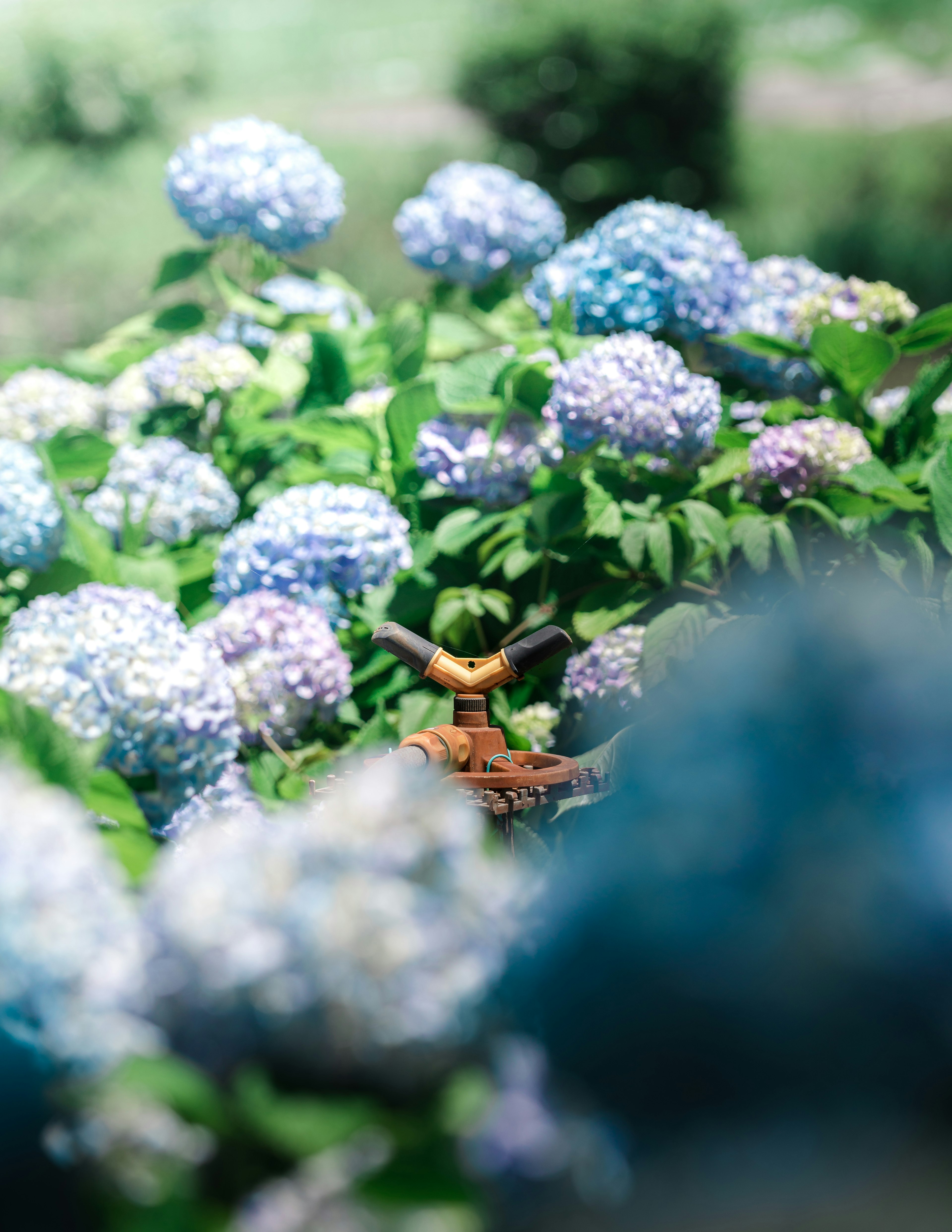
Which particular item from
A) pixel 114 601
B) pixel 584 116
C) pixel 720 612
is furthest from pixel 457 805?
pixel 584 116

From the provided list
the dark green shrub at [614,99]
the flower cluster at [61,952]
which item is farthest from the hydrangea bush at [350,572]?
the dark green shrub at [614,99]

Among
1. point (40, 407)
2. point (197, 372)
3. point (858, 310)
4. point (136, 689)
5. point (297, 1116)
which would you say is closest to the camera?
point (297, 1116)

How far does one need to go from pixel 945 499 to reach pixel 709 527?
0.24 meters

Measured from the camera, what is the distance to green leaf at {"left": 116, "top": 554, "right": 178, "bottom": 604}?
4.46 feet

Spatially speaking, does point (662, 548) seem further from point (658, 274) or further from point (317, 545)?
point (658, 274)

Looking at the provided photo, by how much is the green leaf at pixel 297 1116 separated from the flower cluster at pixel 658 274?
4.11 ft

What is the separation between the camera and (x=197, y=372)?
1.77 m

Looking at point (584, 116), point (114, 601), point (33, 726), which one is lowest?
point (584, 116)

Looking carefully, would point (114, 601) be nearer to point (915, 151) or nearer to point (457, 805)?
point (457, 805)

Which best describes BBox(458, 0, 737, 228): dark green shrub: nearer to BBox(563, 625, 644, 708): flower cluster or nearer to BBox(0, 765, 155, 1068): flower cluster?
BBox(563, 625, 644, 708): flower cluster

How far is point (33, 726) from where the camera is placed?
60cm

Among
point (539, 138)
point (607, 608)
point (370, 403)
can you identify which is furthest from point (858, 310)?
point (539, 138)

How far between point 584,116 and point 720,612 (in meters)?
8.72

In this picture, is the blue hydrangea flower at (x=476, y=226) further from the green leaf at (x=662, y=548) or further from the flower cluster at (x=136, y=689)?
the flower cluster at (x=136, y=689)
